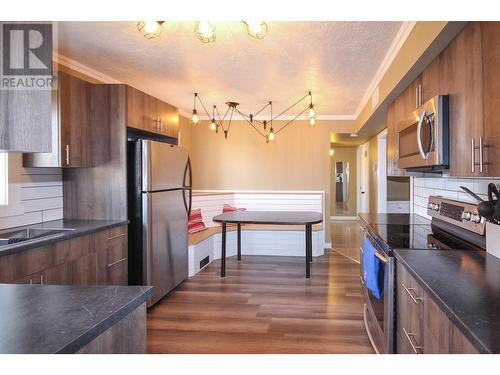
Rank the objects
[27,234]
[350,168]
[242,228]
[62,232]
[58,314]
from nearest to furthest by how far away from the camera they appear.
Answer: [58,314] → [62,232] → [27,234] → [242,228] → [350,168]

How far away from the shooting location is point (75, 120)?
109 inches

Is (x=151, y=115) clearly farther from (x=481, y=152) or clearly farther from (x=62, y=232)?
(x=481, y=152)

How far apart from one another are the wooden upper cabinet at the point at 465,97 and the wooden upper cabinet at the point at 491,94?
4 cm

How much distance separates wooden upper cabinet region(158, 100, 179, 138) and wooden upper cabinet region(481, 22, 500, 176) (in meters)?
3.00

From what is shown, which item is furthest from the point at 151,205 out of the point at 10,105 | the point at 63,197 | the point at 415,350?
the point at 415,350

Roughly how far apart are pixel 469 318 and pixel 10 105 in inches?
77.5

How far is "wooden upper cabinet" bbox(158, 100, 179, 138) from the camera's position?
145 inches

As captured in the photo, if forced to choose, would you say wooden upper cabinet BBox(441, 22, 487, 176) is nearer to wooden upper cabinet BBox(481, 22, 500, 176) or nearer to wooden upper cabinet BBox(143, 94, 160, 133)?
wooden upper cabinet BBox(481, 22, 500, 176)

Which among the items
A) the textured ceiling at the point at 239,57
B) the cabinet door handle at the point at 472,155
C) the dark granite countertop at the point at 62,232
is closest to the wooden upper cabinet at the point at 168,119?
the textured ceiling at the point at 239,57

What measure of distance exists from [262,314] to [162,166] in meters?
1.71

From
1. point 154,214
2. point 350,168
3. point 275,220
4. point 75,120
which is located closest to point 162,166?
point 154,214

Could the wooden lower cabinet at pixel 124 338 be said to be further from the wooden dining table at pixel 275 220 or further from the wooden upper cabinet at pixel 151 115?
the wooden dining table at pixel 275 220
